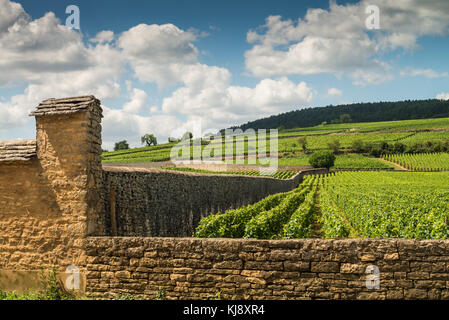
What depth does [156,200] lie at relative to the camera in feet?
37.8

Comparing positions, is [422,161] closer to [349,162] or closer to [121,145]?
[349,162]

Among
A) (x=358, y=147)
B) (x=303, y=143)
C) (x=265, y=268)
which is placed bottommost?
(x=265, y=268)

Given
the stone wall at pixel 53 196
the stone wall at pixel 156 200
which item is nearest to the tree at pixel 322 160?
the stone wall at pixel 156 200

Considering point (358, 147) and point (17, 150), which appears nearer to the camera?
point (17, 150)

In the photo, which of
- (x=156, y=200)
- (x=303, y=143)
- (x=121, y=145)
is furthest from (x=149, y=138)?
(x=156, y=200)

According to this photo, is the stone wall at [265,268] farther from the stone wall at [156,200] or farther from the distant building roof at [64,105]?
the distant building roof at [64,105]

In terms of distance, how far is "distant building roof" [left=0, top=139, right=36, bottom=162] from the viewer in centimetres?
742

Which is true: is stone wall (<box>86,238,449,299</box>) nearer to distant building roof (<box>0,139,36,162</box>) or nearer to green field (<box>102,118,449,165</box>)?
distant building roof (<box>0,139,36,162</box>)

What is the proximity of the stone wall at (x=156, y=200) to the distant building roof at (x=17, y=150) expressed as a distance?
1.58m

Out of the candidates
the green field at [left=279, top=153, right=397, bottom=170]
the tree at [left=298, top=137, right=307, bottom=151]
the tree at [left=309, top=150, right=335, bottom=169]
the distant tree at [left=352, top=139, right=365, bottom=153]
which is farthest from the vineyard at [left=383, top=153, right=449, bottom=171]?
the tree at [left=298, top=137, right=307, bottom=151]

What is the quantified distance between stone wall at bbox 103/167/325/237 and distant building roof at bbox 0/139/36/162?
5.20 feet

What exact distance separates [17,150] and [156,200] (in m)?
4.73

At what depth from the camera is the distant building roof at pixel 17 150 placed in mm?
7418
